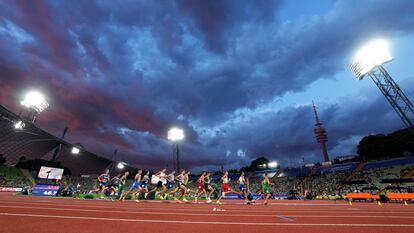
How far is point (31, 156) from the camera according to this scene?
51.3m

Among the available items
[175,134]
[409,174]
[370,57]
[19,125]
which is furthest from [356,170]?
[19,125]

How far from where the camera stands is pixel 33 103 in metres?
36.8

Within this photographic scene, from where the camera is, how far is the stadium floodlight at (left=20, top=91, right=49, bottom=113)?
35.9 meters

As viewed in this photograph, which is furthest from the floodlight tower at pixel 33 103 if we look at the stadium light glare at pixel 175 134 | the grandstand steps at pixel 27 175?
the stadium light glare at pixel 175 134

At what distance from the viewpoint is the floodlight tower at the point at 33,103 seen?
36.0 metres

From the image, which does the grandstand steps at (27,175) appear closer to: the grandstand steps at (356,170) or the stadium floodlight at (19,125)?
the stadium floodlight at (19,125)

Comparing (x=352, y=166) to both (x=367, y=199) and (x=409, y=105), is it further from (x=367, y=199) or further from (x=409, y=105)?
(x=367, y=199)

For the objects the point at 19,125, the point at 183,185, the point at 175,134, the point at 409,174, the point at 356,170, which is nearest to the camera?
the point at 183,185

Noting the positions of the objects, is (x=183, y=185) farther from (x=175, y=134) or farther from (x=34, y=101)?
(x=34, y=101)

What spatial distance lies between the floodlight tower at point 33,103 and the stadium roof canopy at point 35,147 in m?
2.85

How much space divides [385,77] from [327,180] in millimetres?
22066

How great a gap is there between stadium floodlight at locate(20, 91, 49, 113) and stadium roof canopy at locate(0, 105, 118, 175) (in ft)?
12.1

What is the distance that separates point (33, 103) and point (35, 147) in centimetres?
1555

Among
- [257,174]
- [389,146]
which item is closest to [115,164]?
[257,174]
